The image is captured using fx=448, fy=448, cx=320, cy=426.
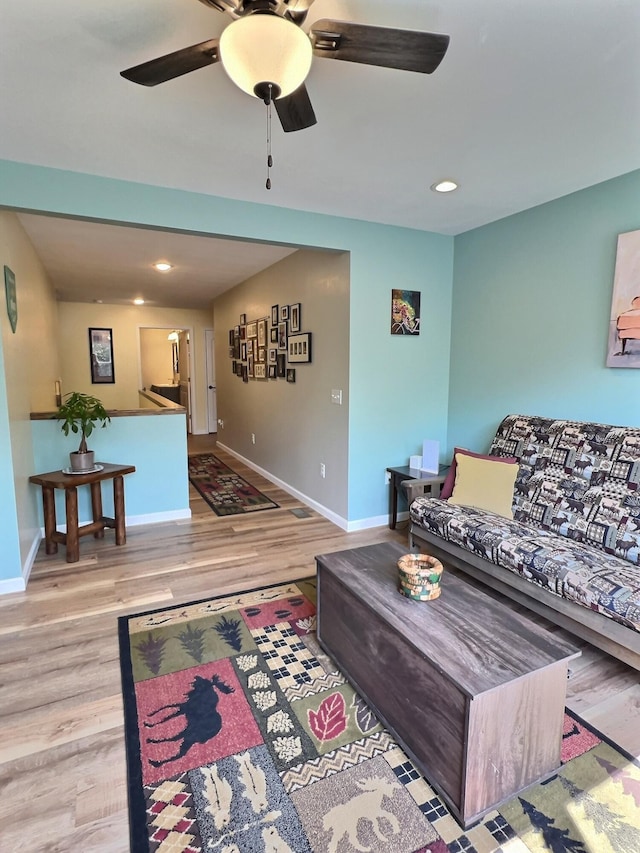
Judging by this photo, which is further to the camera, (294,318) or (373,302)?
(294,318)

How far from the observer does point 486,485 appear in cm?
287

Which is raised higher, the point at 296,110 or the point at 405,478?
the point at 296,110

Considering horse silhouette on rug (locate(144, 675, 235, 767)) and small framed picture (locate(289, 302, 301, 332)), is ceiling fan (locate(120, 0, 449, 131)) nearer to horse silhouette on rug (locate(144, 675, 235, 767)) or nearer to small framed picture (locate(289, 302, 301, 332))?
horse silhouette on rug (locate(144, 675, 235, 767))

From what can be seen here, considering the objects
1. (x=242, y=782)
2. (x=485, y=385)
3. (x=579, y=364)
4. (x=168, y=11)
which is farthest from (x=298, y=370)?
(x=242, y=782)

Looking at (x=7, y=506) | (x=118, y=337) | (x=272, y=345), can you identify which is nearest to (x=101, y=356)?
(x=118, y=337)

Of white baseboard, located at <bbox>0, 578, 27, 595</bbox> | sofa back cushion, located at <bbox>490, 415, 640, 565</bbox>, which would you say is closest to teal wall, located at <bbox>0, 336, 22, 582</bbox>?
white baseboard, located at <bbox>0, 578, 27, 595</bbox>

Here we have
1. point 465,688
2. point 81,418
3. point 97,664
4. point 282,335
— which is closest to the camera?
point 465,688

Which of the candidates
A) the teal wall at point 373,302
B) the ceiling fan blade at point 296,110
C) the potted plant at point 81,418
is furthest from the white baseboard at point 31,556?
the ceiling fan blade at point 296,110

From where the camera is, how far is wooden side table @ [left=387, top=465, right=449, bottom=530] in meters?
3.30

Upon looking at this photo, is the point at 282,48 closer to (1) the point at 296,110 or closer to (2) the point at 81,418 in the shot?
(1) the point at 296,110

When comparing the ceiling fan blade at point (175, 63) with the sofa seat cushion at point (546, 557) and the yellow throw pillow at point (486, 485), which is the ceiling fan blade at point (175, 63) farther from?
the yellow throw pillow at point (486, 485)

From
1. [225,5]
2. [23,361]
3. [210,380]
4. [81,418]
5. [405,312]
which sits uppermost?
[225,5]

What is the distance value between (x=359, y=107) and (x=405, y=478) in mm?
2424

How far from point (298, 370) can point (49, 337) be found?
2.93 meters
